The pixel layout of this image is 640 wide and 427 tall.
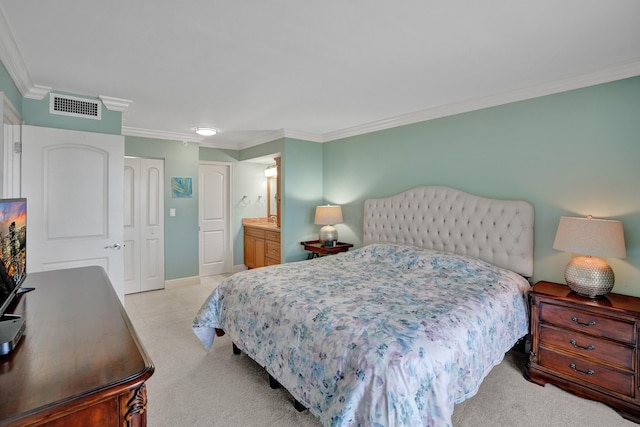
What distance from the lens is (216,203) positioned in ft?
19.0

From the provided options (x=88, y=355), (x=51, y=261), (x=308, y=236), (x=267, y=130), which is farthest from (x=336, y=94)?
(x=51, y=261)

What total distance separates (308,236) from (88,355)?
3999 millimetres

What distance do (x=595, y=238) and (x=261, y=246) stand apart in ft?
14.3

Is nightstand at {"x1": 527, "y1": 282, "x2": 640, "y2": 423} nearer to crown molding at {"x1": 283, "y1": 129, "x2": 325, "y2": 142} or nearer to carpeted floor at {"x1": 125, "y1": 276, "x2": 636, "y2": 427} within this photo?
carpeted floor at {"x1": 125, "y1": 276, "x2": 636, "y2": 427}

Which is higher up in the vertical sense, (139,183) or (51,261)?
(139,183)

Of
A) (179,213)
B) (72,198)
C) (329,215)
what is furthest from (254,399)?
(179,213)

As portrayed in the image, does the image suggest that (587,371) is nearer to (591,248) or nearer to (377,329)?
(591,248)

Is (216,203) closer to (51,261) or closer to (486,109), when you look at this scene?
(51,261)

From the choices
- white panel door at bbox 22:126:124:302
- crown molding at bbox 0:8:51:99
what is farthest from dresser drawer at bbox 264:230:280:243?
crown molding at bbox 0:8:51:99

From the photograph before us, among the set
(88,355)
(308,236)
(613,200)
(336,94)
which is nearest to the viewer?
(88,355)

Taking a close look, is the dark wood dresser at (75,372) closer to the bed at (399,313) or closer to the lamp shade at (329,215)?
the bed at (399,313)

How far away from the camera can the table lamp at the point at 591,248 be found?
224cm

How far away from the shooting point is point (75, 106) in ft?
10.1

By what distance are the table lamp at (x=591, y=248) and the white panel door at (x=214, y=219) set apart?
4.92 meters
